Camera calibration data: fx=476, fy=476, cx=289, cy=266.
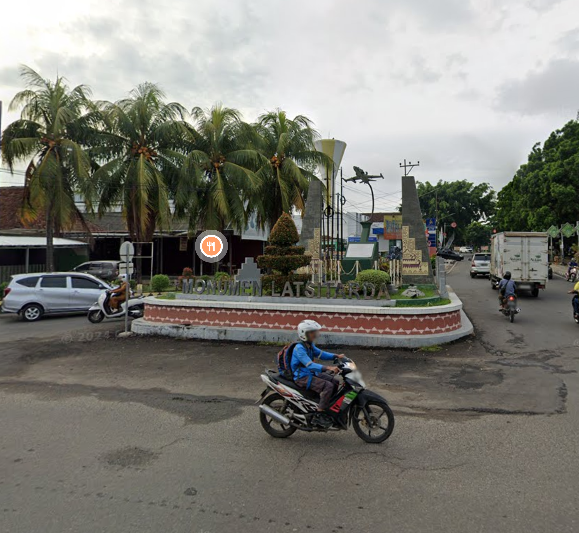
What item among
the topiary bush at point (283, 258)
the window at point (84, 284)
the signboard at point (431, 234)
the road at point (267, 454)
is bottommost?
the road at point (267, 454)

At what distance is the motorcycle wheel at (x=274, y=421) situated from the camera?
546 cm

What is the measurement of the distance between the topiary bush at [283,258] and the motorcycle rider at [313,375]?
654 centimetres

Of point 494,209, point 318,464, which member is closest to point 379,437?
point 318,464

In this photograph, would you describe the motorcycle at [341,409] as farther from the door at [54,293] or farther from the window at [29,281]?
Result: the window at [29,281]

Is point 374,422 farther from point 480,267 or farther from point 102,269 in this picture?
point 480,267

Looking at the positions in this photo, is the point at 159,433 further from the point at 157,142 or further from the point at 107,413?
the point at 157,142

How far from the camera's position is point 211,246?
48.1ft

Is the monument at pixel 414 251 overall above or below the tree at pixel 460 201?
below

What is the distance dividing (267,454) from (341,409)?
92 cm

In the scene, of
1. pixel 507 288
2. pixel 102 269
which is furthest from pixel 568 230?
pixel 102 269

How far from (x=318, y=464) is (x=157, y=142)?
21669mm

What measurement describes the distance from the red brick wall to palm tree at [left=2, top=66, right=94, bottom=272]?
11696 mm

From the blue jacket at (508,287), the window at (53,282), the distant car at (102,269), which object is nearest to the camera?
the blue jacket at (508,287)

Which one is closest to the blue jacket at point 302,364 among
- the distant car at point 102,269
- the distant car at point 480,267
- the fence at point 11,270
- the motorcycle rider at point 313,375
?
the motorcycle rider at point 313,375
